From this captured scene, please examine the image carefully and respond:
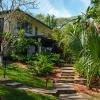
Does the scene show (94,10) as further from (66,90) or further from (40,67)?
(66,90)

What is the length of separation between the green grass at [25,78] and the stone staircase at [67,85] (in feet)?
2.49

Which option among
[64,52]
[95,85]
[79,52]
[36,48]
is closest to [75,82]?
[95,85]

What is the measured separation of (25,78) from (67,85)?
2.81 meters

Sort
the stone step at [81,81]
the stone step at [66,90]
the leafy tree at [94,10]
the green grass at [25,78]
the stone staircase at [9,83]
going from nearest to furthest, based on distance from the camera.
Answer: the stone staircase at [9,83]
the stone step at [66,90]
the green grass at [25,78]
the stone step at [81,81]
the leafy tree at [94,10]

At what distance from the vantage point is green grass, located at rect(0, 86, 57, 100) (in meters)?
14.0

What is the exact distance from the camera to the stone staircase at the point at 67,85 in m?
16.6

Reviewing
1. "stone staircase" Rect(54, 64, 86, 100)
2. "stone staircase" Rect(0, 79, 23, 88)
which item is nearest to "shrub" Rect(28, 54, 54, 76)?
"stone staircase" Rect(54, 64, 86, 100)

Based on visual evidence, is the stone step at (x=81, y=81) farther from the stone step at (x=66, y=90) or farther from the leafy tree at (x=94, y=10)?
the leafy tree at (x=94, y=10)

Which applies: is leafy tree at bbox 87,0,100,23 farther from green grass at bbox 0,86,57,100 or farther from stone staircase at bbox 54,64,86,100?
green grass at bbox 0,86,57,100

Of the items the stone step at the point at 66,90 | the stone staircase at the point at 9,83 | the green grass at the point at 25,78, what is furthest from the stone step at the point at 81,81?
the stone staircase at the point at 9,83

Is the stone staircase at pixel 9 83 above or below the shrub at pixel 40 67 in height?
below

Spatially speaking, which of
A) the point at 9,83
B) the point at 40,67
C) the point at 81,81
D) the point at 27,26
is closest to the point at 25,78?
the point at 40,67

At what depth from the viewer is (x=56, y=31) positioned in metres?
31.6

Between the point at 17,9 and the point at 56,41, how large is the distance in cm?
678
